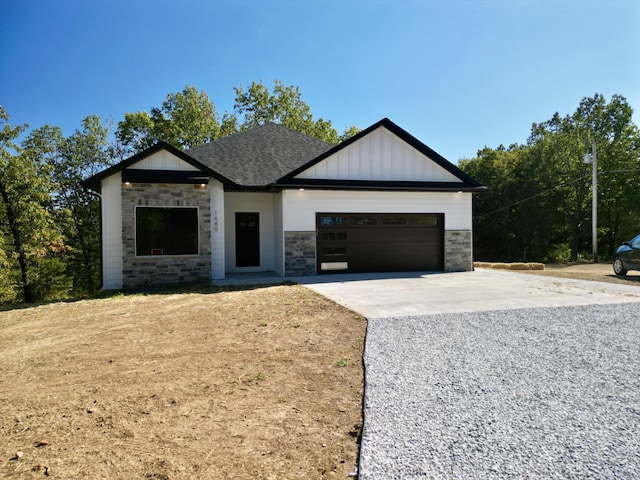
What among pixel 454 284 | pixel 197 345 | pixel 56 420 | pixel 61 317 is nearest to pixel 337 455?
pixel 56 420

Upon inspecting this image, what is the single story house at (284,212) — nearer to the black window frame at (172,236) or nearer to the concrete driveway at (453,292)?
the black window frame at (172,236)

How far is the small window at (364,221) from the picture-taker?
1322 centimetres

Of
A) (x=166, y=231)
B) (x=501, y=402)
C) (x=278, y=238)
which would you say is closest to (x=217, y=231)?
(x=166, y=231)

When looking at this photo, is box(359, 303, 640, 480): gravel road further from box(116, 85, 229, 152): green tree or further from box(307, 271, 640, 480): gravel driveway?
box(116, 85, 229, 152): green tree

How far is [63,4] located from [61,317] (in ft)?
31.8

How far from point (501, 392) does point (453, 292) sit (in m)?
5.95

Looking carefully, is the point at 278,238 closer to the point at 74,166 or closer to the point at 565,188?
the point at 74,166

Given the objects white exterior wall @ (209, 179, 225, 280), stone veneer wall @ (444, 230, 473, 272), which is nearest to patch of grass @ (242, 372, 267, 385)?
white exterior wall @ (209, 179, 225, 280)

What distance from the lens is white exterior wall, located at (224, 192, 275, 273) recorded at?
13703 millimetres

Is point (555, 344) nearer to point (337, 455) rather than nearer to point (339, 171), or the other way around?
point (337, 455)

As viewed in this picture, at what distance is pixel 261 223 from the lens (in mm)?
14094

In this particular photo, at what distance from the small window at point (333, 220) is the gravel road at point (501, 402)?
293 inches

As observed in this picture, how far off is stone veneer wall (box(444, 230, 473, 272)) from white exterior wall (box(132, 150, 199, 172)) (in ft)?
30.6

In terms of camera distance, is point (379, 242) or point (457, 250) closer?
point (379, 242)
